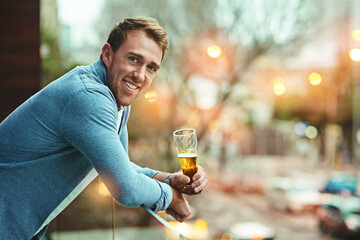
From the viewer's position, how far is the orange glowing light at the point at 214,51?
26.3 ft

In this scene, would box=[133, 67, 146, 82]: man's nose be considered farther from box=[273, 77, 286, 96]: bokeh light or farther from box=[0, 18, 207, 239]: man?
box=[273, 77, 286, 96]: bokeh light

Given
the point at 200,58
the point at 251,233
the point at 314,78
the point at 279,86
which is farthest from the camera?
the point at 314,78

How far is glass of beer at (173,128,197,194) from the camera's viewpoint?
3.98ft

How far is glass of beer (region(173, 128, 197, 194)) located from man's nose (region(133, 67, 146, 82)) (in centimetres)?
27

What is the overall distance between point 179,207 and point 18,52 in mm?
2410

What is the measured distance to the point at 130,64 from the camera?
1.04 metres

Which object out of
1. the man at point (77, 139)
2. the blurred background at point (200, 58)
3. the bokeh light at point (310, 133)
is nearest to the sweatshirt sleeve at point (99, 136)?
the man at point (77, 139)

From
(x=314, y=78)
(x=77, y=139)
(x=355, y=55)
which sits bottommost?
(x=314, y=78)

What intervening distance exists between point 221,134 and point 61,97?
860 inches

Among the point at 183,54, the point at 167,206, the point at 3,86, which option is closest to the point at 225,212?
the point at 183,54

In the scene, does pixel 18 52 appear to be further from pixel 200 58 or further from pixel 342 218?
pixel 342 218

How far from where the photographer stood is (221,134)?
22.5 m

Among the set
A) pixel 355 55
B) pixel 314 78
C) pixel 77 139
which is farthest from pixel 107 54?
pixel 314 78

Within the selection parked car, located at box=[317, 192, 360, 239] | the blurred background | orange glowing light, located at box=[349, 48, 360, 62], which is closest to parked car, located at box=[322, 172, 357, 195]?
the blurred background
